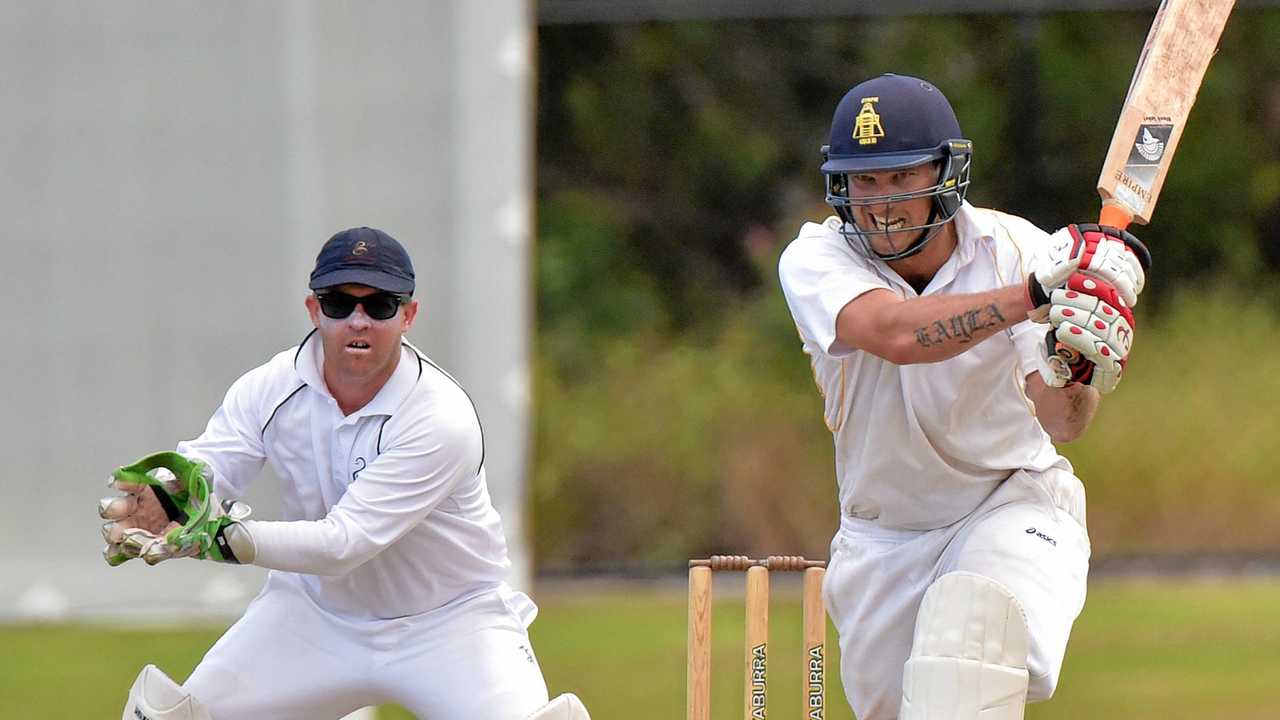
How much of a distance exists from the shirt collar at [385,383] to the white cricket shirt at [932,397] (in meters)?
0.77

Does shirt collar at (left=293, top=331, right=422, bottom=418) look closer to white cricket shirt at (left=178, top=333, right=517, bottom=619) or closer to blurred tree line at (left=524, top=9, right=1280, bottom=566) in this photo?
white cricket shirt at (left=178, top=333, right=517, bottom=619)

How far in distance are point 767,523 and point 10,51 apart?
4229 mm

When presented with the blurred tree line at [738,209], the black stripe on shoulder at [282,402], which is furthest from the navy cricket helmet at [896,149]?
the blurred tree line at [738,209]

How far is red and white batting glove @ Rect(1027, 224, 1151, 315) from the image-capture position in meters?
3.19

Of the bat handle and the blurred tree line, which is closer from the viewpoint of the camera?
the bat handle

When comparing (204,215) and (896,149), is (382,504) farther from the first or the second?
(204,215)

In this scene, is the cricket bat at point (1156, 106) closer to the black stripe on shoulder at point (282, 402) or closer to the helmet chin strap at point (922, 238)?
the helmet chin strap at point (922, 238)

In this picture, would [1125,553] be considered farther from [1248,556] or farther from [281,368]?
[281,368]

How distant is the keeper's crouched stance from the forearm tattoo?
Answer: 38.9 inches

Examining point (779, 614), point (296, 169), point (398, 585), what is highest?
point (296, 169)

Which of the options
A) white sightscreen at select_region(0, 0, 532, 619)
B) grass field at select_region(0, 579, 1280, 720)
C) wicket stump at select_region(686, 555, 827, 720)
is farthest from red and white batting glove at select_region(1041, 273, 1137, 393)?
grass field at select_region(0, 579, 1280, 720)

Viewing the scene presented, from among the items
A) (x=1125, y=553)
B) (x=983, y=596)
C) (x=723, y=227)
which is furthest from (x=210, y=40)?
(x=723, y=227)

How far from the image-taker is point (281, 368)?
4059mm

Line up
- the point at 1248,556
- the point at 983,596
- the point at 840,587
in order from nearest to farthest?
the point at 983,596
the point at 840,587
the point at 1248,556
